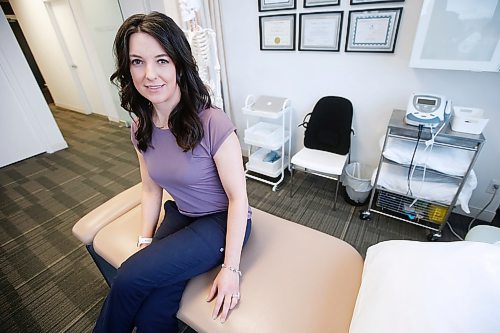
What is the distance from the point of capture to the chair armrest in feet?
3.94

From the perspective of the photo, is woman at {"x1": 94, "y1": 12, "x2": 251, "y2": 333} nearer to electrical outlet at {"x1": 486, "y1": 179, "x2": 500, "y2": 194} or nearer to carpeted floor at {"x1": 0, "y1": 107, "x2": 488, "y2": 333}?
carpeted floor at {"x1": 0, "y1": 107, "x2": 488, "y2": 333}

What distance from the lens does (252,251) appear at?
1050 millimetres

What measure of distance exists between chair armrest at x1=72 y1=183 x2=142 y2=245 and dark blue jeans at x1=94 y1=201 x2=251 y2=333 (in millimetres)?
444

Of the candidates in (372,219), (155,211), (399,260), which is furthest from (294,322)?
(372,219)

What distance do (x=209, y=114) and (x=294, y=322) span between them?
77 cm

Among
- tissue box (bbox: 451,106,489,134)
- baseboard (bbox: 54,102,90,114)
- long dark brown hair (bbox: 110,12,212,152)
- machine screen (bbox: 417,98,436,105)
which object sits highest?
long dark brown hair (bbox: 110,12,212,152)

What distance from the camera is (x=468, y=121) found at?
140 cm

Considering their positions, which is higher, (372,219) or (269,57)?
(269,57)

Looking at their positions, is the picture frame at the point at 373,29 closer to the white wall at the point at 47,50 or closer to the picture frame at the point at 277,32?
the picture frame at the point at 277,32

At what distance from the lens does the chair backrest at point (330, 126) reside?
6.50 feet

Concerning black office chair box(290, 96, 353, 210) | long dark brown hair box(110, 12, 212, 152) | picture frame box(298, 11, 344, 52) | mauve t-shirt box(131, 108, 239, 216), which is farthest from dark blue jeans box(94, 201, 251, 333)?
picture frame box(298, 11, 344, 52)

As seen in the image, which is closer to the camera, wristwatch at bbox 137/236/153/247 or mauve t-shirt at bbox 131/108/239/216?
mauve t-shirt at bbox 131/108/239/216

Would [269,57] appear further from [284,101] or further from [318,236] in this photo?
[318,236]

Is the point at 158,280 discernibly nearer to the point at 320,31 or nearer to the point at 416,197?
the point at 416,197
